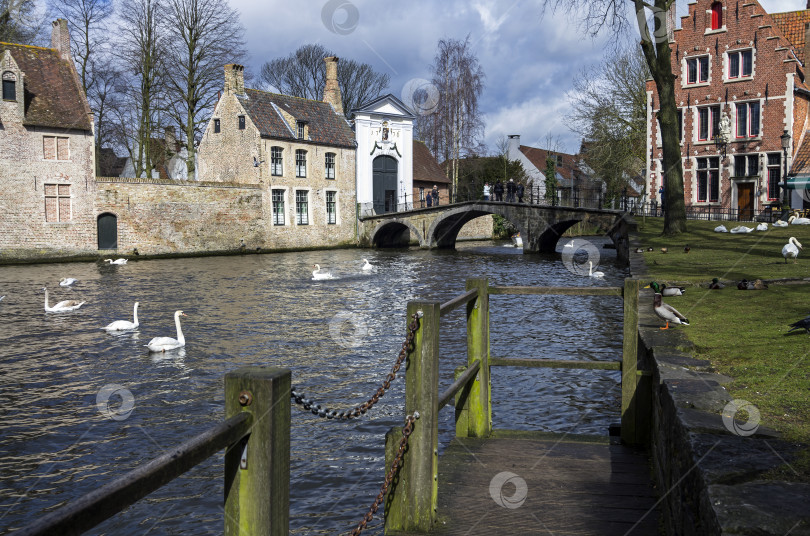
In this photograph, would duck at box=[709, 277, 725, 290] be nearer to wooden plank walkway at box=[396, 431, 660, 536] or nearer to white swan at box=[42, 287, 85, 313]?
wooden plank walkway at box=[396, 431, 660, 536]

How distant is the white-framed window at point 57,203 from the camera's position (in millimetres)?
30589

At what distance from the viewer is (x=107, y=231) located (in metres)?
32.4

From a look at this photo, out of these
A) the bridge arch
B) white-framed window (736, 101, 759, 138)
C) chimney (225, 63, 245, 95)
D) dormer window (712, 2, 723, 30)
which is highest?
dormer window (712, 2, 723, 30)

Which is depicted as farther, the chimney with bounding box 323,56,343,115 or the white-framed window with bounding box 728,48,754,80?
the chimney with bounding box 323,56,343,115

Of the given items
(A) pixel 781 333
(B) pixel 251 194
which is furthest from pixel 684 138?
(A) pixel 781 333

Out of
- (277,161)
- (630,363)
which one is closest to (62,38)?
(277,161)

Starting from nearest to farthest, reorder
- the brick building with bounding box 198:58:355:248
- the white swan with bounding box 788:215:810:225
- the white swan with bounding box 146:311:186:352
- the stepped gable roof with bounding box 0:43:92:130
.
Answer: the white swan with bounding box 146:311:186:352 → the white swan with bounding box 788:215:810:225 → the stepped gable roof with bounding box 0:43:92:130 → the brick building with bounding box 198:58:355:248

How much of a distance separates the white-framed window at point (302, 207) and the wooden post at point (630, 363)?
36.1 m

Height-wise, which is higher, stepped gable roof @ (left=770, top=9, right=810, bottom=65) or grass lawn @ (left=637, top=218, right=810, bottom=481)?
stepped gable roof @ (left=770, top=9, right=810, bottom=65)

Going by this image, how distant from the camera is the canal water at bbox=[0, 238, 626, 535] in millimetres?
6137

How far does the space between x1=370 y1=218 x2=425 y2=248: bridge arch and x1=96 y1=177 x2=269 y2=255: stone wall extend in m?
7.95

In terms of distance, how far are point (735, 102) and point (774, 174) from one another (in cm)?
372

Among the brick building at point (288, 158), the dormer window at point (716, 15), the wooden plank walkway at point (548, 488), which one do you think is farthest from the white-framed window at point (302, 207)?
the wooden plank walkway at point (548, 488)

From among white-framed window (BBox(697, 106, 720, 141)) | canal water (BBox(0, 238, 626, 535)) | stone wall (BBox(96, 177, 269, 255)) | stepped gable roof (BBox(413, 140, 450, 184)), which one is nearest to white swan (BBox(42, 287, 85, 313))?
canal water (BBox(0, 238, 626, 535))
